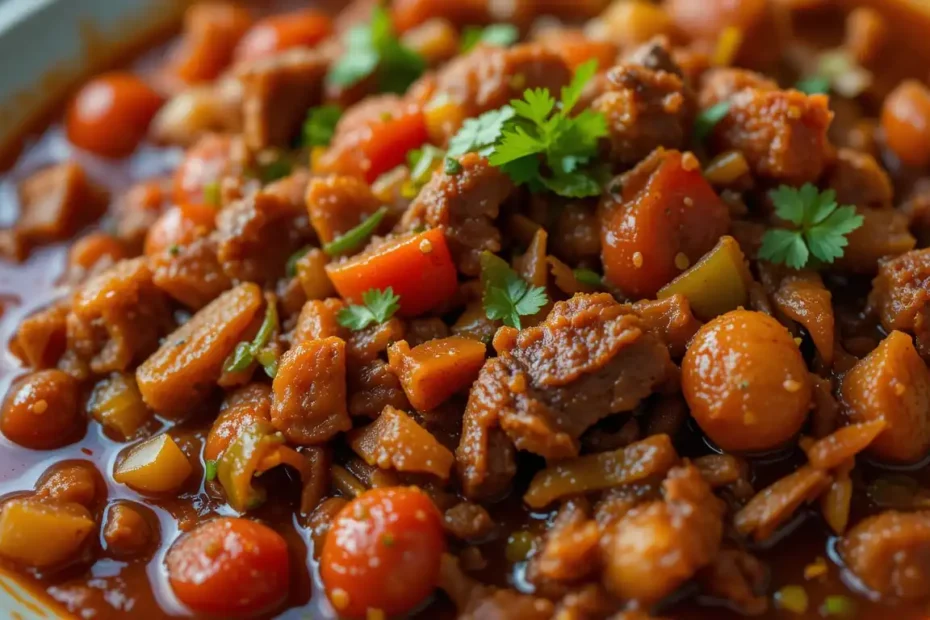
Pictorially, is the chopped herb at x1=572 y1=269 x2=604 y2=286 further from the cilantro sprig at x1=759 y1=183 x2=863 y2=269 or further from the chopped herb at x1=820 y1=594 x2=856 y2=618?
the chopped herb at x1=820 y1=594 x2=856 y2=618

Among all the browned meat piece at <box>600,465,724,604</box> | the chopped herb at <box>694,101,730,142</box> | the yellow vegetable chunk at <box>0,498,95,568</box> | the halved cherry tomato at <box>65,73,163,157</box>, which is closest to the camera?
the browned meat piece at <box>600,465,724,604</box>

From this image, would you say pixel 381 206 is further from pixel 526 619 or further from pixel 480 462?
pixel 526 619

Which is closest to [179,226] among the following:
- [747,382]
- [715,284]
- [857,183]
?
[715,284]

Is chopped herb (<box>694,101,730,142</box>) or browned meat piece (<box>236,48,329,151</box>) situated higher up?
browned meat piece (<box>236,48,329,151</box>)

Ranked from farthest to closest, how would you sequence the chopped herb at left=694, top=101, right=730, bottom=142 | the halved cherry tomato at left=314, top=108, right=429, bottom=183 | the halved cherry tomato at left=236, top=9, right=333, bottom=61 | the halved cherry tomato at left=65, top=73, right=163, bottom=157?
the halved cherry tomato at left=236, top=9, right=333, bottom=61 → the halved cherry tomato at left=65, top=73, right=163, bottom=157 → the halved cherry tomato at left=314, top=108, right=429, bottom=183 → the chopped herb at left=694, top=101, right=730, bottom=142

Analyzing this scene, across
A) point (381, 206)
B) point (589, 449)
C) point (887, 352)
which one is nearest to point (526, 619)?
point (589, 449)

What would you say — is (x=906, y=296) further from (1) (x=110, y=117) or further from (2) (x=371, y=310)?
(1) (x=110, y=117)

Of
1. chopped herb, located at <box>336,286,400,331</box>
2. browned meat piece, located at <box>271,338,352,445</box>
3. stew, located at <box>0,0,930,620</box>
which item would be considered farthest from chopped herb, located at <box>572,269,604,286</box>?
browned meat piece, located at <box>271,338,352,445</box>
